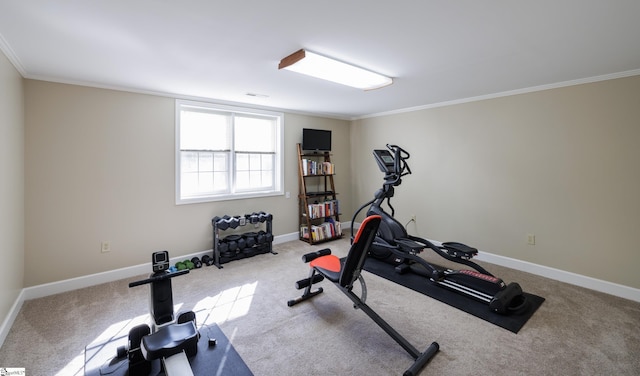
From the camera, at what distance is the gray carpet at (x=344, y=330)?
6.62 feet

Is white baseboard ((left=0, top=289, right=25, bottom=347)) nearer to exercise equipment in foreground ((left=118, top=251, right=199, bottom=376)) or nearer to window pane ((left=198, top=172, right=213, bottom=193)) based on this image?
exercise equipment in foreground ((left=118, top=251, right=199, bottom=376))

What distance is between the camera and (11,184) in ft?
8.34

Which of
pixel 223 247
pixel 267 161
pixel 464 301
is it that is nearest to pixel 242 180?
pixel 267 161

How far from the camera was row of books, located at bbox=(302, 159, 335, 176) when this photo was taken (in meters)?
5.11

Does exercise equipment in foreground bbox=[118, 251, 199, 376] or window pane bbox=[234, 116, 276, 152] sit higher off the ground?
window pane bbox=[234, 116, 276, 152]

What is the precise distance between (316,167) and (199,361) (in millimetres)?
3683

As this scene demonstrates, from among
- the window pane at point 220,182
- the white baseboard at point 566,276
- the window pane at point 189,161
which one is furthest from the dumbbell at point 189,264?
the white baseboard at point 566,276

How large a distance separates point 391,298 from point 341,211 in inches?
118

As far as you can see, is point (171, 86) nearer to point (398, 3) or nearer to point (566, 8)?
point (398, 3)

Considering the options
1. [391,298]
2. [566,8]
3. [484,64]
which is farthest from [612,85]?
[391,298]

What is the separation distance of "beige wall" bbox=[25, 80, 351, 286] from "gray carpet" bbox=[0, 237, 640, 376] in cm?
49

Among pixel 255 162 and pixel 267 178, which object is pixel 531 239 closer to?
pixel 267 178

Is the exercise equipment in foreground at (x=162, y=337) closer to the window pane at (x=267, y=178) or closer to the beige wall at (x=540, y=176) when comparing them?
the window pane at (x=267, y=178)

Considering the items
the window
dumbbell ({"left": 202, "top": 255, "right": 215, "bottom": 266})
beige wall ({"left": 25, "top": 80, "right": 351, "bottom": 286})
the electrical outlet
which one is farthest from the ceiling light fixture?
dumbbell ({"left": 202, "top": 255, "right": 215, "bottom": 266})
